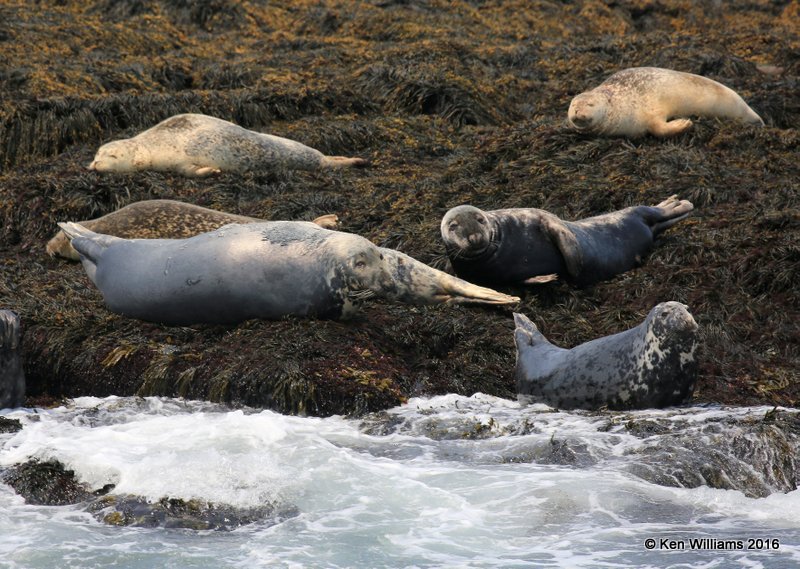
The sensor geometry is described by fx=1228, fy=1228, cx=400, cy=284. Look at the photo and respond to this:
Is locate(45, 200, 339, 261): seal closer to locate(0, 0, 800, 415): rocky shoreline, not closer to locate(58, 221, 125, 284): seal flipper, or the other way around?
locate(0, 0, 800, 415): rocky shoreline

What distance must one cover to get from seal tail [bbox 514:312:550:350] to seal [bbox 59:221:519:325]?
0.56 meters

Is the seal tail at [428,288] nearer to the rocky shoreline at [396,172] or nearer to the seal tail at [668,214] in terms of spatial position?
the rocky shoreline at [396,172]

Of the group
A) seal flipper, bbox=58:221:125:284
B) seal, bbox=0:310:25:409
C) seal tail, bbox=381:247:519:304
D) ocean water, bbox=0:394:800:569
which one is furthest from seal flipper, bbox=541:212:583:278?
seal, bbox=0:310:25:409

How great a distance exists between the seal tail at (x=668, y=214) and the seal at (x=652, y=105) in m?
1.75

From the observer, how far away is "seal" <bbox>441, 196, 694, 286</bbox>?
740 cm

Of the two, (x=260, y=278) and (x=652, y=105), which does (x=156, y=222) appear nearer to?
(x=260, y=278)

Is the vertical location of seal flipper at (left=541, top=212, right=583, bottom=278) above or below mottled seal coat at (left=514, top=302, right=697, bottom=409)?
above

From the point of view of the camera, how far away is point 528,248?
7.51 m

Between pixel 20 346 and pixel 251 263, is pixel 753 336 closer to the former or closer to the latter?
pixel 251 263

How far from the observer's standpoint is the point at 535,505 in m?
4.80

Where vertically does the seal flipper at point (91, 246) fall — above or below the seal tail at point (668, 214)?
below

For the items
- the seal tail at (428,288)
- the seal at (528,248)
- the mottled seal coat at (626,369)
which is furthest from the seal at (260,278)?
the mottled seal coat at (626,369)

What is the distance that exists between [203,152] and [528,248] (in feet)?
12.8

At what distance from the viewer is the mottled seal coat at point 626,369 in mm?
5746
